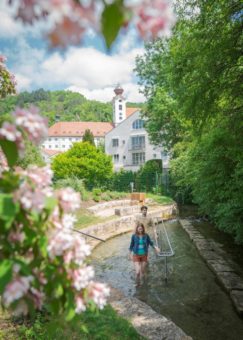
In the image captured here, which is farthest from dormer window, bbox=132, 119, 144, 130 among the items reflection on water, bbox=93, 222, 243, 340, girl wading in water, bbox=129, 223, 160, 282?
girl wading in water, bbox=129, 223, 160, 282

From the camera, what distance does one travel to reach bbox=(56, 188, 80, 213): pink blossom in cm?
170

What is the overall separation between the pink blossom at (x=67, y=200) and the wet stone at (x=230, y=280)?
25.5 ft

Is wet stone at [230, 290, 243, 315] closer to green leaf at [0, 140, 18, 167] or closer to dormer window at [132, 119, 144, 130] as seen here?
green leaf at [0, 140, 18, 167]

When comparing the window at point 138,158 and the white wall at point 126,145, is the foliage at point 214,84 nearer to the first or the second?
the white wall at point 126,145

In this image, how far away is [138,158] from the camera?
5478 centimetres

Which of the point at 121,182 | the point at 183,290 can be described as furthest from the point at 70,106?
the point at 183,290

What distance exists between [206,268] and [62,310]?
9749 millimetres

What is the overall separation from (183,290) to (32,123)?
327 inches

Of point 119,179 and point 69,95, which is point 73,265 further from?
point 69,95

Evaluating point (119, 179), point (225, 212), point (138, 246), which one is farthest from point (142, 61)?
point (138, 246)

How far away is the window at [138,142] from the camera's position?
53.4 metres

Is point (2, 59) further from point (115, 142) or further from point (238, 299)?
point (115, 142)

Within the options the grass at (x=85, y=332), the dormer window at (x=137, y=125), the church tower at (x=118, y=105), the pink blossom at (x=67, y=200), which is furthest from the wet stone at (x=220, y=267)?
the church tower at (x=118, y=105)

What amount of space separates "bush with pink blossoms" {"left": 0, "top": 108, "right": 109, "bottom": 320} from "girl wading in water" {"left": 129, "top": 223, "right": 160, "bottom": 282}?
7.10 meters
